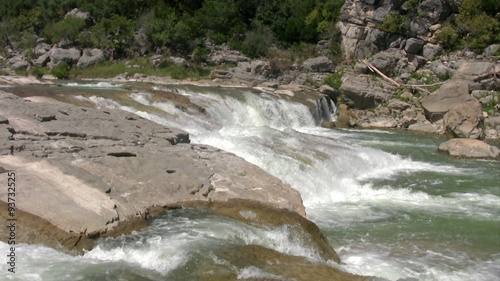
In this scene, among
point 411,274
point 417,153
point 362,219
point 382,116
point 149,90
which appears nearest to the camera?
point 411,274

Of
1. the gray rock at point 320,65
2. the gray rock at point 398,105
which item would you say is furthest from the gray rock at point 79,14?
the gray rock at point 398,105

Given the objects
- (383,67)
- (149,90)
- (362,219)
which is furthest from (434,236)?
(383,67)

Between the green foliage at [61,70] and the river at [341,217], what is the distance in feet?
39.8

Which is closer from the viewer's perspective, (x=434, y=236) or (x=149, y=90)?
(x=434, y=236)

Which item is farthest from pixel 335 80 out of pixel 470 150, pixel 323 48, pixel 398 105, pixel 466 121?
pixel 470 150

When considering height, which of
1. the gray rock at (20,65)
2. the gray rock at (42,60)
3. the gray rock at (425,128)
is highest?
the gray rock at (425,128)

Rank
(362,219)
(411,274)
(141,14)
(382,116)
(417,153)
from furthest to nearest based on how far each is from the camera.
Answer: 1. (141,14)
2. (382,116)
3. (417,153)
4. (362,219)
5. (411,274)

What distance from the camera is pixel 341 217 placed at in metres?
9.73

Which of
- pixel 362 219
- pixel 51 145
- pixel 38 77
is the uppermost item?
pixel 51 145

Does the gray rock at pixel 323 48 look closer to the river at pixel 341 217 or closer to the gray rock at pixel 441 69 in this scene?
the gray rock at pixel 441 69

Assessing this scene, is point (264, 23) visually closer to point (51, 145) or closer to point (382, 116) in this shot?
point (382, 116)

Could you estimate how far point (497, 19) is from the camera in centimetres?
2872

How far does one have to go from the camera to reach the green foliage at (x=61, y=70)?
1137 inches

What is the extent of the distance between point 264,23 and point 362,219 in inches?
1294
